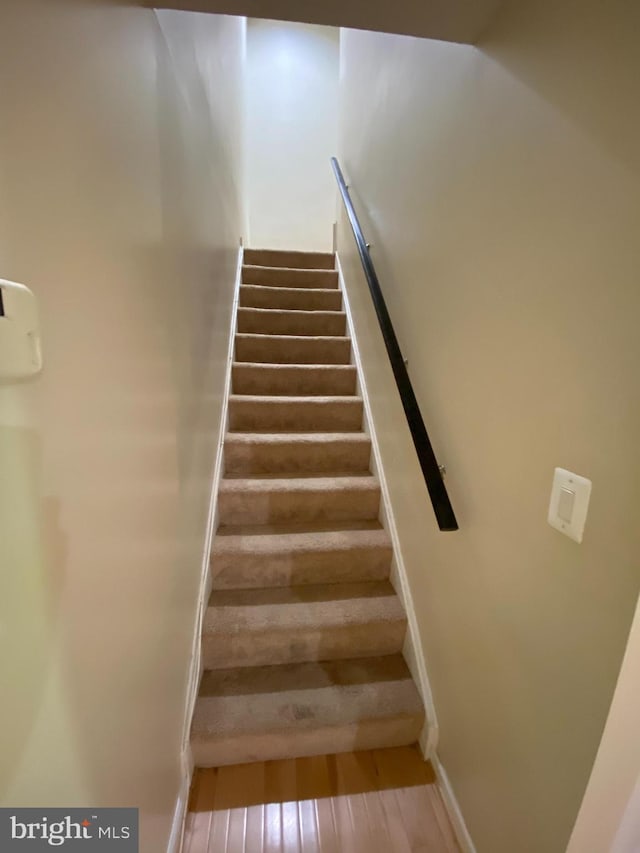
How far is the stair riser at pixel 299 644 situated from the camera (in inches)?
58.0

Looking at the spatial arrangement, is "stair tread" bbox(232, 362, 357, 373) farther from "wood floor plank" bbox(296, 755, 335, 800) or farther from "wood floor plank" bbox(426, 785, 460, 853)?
"wood floor plank" bbox(426, 785, 460, 853)

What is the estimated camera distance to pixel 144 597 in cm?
88

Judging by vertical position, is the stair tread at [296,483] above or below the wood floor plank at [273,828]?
above

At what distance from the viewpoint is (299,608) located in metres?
1.57

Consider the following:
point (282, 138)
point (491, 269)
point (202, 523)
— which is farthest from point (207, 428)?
point (282, 138)

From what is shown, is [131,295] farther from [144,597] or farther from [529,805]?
[529,805]

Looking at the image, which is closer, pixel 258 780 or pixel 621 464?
pixel 621 464

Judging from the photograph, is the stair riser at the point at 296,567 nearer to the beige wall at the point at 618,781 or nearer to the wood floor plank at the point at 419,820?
the wood floor plank at the point at 419,820

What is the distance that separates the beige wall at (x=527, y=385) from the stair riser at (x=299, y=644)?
212mm

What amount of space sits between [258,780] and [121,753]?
30.3 inches

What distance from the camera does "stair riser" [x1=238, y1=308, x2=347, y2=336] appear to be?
8.72 ft

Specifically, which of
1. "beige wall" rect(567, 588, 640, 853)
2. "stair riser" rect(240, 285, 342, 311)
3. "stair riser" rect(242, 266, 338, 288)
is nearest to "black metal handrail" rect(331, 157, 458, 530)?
"beige wall" rect(567, 588, 640, 853)

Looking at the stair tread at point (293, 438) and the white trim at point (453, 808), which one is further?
the stair tread at point (293, 438)

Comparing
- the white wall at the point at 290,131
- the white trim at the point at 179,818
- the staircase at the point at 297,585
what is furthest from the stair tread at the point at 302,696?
the white wall at the point at 290,131
